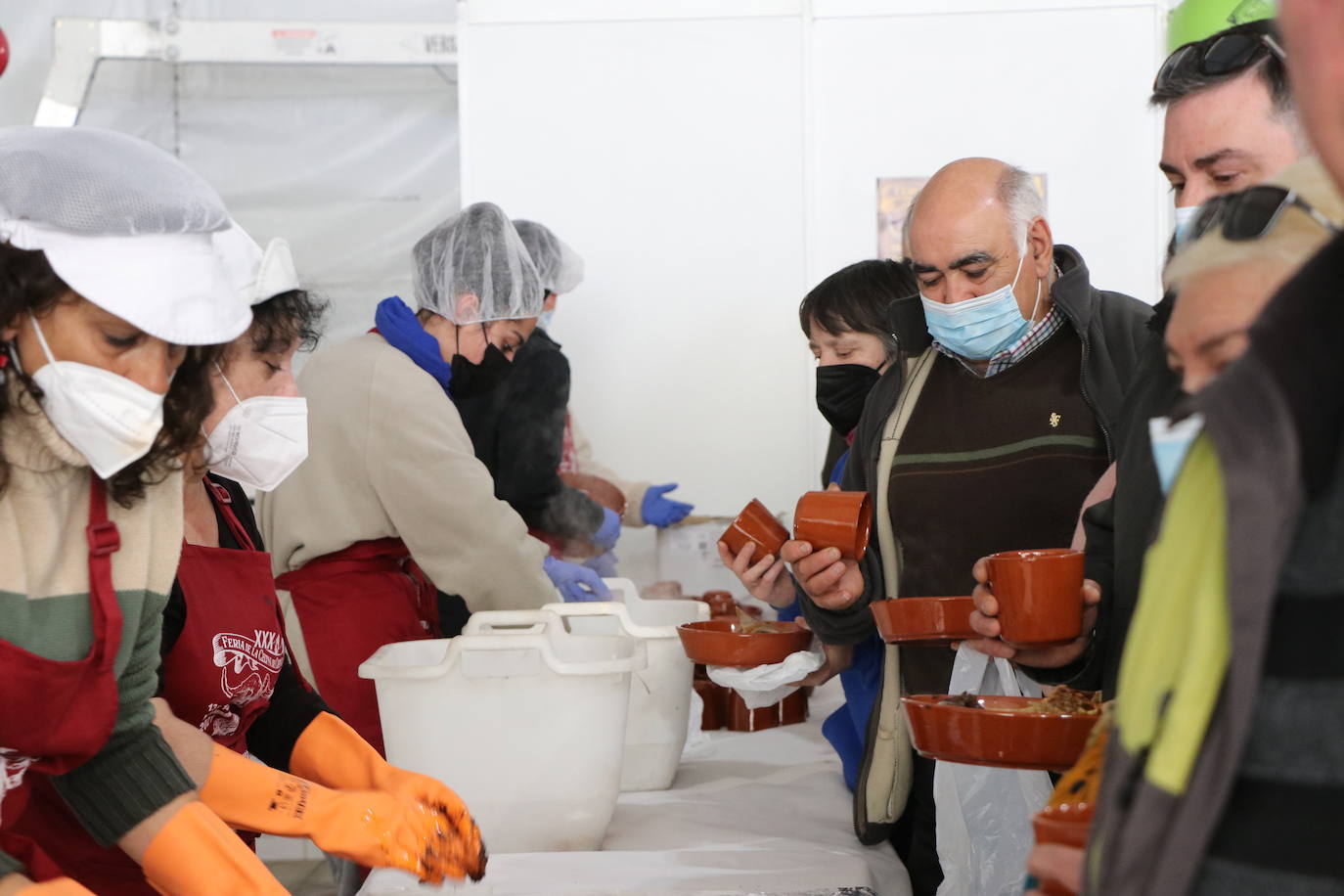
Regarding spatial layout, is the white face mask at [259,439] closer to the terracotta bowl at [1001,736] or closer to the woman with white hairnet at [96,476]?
the woman with white hairnet at [96,476]

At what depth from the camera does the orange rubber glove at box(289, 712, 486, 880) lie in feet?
4.21

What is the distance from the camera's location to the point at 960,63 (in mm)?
3383

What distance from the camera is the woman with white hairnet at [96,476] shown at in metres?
1.01

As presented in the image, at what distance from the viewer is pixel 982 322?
176 centimetres

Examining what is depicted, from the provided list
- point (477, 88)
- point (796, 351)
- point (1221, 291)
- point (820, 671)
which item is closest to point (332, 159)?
point (477, 88)

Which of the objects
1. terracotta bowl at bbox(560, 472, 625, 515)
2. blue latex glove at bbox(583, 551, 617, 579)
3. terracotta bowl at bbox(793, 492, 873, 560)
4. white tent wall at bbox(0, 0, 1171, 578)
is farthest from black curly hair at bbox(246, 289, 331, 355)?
white tent wall at bbox(0, 0, 1171, 578)

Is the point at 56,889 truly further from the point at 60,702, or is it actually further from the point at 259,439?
the point at 259,439

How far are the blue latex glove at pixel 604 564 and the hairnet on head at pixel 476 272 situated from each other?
830 millimetres

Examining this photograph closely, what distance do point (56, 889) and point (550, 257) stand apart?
2.34 m

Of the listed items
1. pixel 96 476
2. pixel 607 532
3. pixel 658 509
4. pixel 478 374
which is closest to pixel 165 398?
pixel 96 476

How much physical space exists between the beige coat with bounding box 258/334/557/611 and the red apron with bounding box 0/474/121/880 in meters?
1.07

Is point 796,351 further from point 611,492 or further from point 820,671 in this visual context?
point 820,671

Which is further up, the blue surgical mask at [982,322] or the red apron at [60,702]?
the blue surgical mask at [982,322]

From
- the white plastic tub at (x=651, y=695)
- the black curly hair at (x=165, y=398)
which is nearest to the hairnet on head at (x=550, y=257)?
the white plastic tub at (x=651, y=695)
